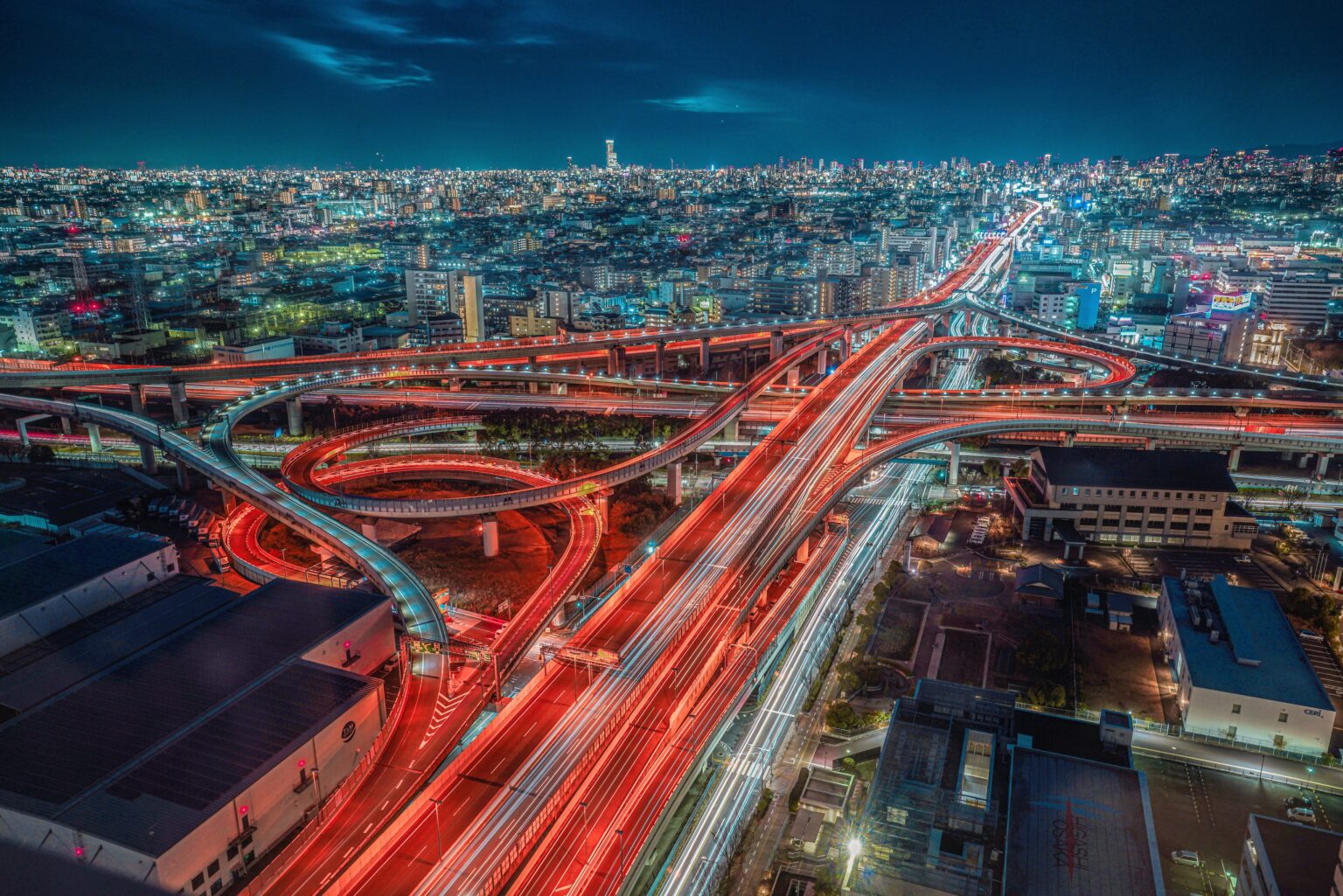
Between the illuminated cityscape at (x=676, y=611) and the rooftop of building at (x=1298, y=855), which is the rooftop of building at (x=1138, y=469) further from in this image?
the rooftop of building at (x=1298, y=855)

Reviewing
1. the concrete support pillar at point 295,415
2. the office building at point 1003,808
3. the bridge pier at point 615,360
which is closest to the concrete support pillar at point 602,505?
the office building at point 1003,808

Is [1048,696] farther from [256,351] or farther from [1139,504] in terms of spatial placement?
[256,351]

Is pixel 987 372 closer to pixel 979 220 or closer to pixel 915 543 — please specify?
pixel 915 543

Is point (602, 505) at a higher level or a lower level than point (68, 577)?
higher

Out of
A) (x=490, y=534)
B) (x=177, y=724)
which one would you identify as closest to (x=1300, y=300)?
(x=490, y=534)

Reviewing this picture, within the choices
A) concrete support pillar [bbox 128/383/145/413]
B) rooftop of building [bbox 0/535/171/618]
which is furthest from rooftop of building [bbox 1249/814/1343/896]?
concrete support pillar [bbox 128/383/145/413]

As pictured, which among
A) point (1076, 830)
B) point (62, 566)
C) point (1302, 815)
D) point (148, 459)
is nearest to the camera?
point (1076, 830)

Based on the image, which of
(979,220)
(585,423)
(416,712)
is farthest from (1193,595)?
(979,220)
